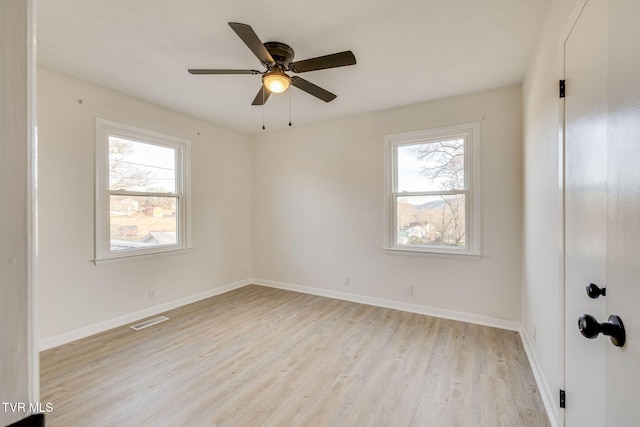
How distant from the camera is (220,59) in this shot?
2459 millimetres

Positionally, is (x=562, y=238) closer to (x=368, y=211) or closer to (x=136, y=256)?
(x=368, y=211)

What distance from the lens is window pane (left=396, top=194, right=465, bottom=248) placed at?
10.9ft

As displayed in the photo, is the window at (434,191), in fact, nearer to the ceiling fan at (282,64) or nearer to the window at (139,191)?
the ceiling fan at (282,64)

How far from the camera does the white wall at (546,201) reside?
5.21 feet

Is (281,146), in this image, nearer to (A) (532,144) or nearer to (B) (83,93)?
(B) (83,93)

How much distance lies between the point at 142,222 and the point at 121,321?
3.78 feet

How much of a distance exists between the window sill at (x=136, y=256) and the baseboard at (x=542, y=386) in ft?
13.0

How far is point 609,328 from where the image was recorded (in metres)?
0.85

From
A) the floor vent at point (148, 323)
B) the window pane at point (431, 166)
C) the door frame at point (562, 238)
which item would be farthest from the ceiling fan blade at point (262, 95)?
the floor vent at point (148, 323)

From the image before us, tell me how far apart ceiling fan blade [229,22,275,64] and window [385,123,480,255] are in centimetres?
218

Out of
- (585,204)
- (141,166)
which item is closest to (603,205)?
(585,204)

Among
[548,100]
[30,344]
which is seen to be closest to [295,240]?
[548,100]

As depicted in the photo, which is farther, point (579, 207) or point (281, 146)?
point (281, 146)

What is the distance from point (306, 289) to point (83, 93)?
3.63 meters
